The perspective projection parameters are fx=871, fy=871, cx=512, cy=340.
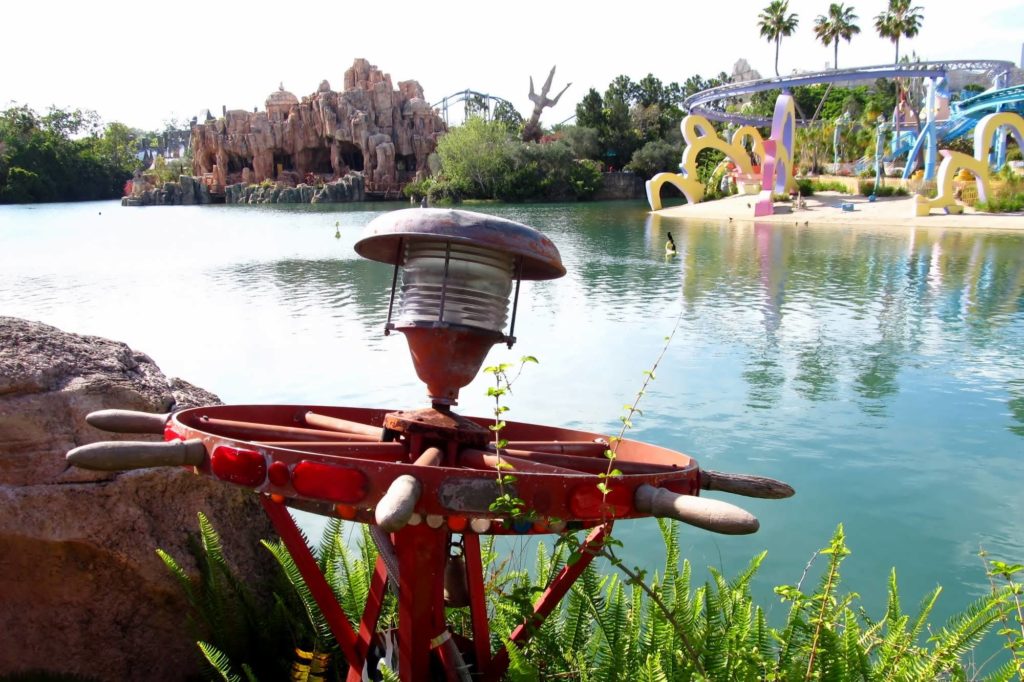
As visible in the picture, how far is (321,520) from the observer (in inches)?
251

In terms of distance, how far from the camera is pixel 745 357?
1167cm

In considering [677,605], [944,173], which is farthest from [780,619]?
[944,173]

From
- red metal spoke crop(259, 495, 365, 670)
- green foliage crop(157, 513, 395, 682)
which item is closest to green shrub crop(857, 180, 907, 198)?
green foliage crop(157, 513, 395, 682)

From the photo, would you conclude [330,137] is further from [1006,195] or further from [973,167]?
[1006,195]

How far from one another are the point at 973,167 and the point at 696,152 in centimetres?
1281

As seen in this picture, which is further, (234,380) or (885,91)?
(885,91)

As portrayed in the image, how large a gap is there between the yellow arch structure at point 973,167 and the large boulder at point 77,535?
35.1 m

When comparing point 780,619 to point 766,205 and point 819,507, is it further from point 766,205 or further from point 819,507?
point 766,205

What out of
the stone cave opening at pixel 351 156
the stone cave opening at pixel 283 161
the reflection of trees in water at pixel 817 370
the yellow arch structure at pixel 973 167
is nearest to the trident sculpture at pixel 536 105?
the stone cave opening at pixel 351 156

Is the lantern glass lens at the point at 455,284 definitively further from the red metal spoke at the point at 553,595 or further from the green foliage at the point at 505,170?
the green foliage at the point at 505,170

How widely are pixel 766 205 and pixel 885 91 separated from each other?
116 feet

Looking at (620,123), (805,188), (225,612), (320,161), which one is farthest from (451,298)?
(320,161)

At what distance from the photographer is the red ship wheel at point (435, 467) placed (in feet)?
5.92

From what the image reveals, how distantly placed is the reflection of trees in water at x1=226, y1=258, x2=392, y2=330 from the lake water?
4.2 inches
